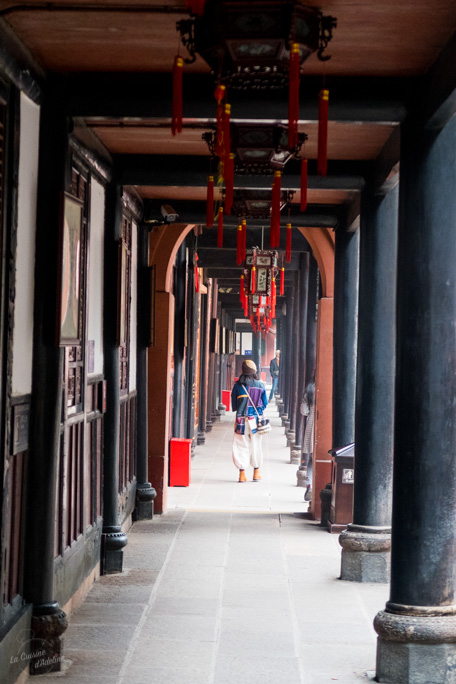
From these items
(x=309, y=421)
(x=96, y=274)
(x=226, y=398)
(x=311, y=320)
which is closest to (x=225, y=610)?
(x=96, y=274)

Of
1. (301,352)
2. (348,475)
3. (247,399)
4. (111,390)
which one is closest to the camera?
(111,390)

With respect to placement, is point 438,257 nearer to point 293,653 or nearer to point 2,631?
point 293,653

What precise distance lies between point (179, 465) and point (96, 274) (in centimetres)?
571

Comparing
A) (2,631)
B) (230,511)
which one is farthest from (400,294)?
(230,511)

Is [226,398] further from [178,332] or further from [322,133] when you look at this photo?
[322,133]

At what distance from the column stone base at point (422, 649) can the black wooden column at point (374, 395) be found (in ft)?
7.75

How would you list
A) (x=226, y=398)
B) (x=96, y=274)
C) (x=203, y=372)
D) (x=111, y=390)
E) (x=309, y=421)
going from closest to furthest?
(x=96, y=274)
(x=111, y=390)
(x=309, y=421)
(x=203, y=372)
(x=226, y=398)

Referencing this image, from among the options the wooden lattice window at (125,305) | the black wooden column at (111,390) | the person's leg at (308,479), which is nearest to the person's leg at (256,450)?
the person's leg at (308,479)

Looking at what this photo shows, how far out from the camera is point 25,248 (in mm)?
4934

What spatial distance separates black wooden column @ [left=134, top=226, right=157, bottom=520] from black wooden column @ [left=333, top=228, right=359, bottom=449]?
1.89m

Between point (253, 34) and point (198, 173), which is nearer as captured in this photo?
point (253, 34)

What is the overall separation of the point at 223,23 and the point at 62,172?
204 cm

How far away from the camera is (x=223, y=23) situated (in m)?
3.49

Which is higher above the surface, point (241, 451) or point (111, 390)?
point (111, 390)
